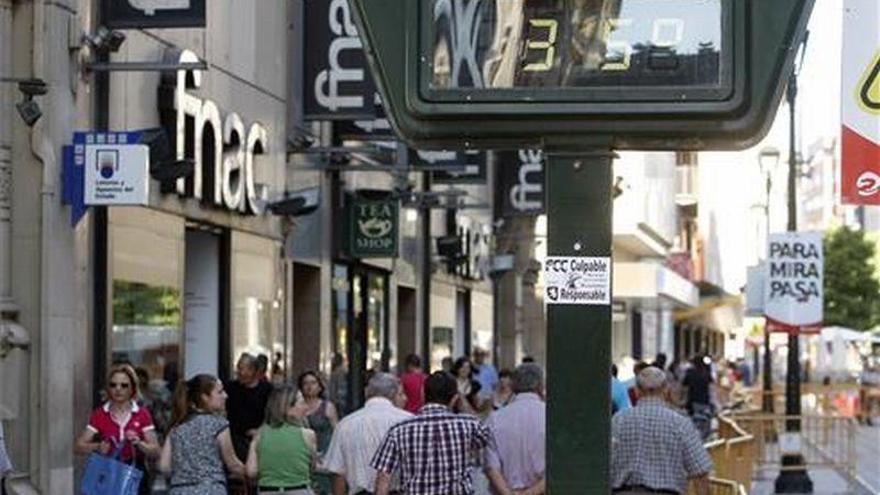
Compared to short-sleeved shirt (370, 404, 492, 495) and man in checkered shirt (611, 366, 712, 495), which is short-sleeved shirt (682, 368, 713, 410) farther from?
short-sleeved shirt (370, 404, 492, 495)

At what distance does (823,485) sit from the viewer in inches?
1173

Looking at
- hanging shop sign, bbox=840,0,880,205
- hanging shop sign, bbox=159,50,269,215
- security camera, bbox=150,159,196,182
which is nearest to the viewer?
hanging shop sign, bbox=840,0,880,205

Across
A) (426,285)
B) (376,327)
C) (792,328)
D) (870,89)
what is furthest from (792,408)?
(870,89)

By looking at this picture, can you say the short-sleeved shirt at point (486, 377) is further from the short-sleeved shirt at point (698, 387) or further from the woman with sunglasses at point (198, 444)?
the woman with sunglasses at point (198, 444)

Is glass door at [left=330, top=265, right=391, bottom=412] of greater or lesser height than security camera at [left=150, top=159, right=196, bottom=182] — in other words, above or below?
below

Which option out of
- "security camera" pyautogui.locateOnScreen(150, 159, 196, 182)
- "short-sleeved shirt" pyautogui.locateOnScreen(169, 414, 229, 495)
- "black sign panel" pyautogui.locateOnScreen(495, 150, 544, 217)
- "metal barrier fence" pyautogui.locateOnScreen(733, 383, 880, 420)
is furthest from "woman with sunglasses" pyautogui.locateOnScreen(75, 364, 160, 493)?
"metal barrier fence" pyautogui.locateOnScreen(733, 383, 880, 420)

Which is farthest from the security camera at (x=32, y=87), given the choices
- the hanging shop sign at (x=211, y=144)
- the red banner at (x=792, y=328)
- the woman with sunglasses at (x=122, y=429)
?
the red banner at (x=792, y=328)

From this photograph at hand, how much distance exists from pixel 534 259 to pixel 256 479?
3652 cm

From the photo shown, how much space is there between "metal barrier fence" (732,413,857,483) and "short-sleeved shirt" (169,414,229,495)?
15.2 meters

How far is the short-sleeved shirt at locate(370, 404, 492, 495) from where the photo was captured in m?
11.0

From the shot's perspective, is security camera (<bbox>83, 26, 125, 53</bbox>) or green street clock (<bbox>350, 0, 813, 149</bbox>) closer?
green street clock (<bbox>350, 0, 813, 149</bbox>)

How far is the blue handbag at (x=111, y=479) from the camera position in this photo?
13562mm

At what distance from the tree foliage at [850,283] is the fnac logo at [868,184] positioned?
95.8 metres

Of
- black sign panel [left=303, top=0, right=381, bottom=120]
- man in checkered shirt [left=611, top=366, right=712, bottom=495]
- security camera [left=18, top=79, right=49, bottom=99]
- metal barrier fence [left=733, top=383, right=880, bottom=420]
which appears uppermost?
black sign panel [left=303, top=0, right=381, bottom=120]
